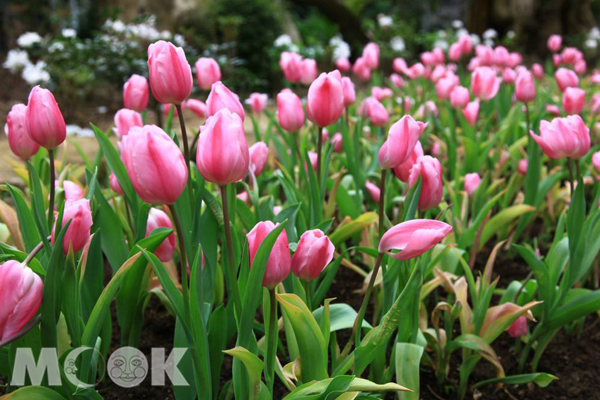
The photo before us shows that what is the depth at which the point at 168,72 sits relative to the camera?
1062 millimetres

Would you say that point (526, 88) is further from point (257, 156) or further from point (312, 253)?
point (312, 253)

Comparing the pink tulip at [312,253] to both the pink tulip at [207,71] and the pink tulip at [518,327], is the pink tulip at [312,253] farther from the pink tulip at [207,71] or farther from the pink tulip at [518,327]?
the pink tulip at [207,71]

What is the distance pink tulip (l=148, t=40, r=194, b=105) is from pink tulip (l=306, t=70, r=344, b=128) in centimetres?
32

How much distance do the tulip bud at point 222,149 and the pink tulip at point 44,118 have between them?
0.36 metres

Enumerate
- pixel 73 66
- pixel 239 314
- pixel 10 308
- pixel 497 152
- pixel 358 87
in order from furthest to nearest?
pixel 358 87, pixel 73 66, pixel 497 152, pixel 239 314, pixel 10 308

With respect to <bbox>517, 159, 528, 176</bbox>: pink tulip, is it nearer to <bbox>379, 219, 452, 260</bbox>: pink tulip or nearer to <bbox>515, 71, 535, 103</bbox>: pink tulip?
<bbox>515, 71, 535, 103</bbox>: pink tulip

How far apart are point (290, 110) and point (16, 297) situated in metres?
0.81

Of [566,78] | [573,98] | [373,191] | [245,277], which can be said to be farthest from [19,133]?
[566,78]

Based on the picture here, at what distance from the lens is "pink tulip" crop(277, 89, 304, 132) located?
4.82 feet

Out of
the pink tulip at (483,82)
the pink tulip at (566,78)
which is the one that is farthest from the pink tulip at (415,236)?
the pink tulip at (566,78)

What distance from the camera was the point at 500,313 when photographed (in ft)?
4.67

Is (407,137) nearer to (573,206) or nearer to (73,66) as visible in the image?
(573,206)

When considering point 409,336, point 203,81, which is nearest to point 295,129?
point 203,81

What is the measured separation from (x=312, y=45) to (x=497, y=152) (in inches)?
244
